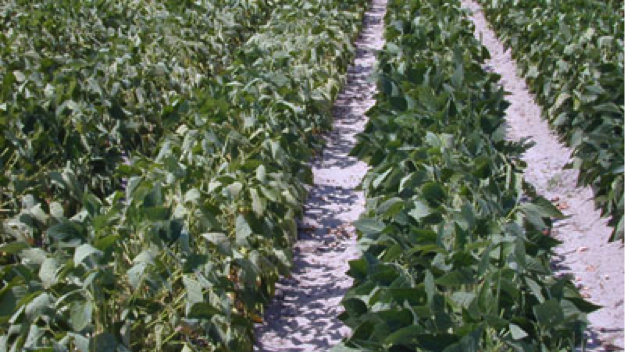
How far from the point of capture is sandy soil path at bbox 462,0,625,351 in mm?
4492

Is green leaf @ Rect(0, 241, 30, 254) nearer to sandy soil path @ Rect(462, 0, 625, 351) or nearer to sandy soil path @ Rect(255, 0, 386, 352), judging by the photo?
sandy soil path @ Rect(255, 0, 386, 352)

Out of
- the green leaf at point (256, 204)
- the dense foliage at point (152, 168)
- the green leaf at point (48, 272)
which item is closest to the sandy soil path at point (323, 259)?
the dense foliage at point (152, 168)

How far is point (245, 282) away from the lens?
397 cm

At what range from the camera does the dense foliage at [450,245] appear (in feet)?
8.91

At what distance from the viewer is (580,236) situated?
18.3 ft

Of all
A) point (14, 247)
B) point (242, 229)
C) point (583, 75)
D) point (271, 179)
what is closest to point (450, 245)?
point (242, 229)

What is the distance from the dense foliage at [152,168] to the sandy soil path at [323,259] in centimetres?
A: 24

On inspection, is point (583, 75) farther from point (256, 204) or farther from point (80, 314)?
point (80, 314)

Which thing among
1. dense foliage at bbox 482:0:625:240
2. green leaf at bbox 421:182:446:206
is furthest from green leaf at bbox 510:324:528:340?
dense foliage at bbox 482:0:625:240

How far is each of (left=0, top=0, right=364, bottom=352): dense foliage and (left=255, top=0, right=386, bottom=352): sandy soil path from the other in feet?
0.77

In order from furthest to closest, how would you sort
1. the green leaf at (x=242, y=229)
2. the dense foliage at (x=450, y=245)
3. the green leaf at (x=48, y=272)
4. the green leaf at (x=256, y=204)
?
the green leaf at (x=256, y=204), the green leaf at (x=242, y=229), the green leaf at (x=48, y=272), the dense foliage at (x=450, y=245)

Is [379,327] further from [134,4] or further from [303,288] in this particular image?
[134,4]

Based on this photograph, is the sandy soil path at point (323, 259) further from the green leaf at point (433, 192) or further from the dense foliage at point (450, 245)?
the green leaf at point (433, 192)

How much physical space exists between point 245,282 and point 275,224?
0.69 m
